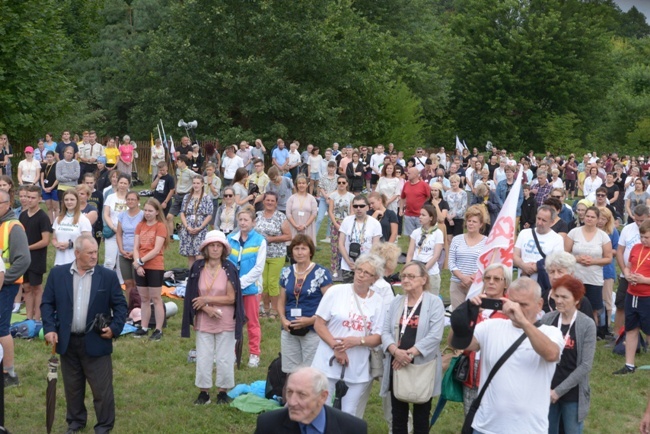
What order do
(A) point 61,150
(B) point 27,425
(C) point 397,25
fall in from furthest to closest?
(C) point 397,25, (A) point 61,150, (B) point 27,425

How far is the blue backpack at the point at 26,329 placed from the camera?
1073cm

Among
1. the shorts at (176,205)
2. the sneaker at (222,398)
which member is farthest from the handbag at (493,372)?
the shorts at (176,205)

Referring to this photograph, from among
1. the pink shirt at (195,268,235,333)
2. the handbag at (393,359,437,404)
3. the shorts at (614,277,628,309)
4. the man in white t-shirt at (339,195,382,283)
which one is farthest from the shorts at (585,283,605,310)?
the pink shirt at (195,268,235,333)

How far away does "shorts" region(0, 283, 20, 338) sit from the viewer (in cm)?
809

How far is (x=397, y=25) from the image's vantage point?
50219mm

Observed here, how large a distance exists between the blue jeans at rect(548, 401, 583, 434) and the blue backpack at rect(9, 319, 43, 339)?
6.77 meters

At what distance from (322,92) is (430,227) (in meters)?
26.6

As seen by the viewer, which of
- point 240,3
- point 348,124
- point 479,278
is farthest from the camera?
point 348,124

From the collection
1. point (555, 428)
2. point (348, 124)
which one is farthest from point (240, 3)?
point (555, 428)

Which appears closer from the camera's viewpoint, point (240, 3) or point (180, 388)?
point (180, 388)

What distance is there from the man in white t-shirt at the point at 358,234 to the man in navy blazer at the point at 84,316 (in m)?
4.41

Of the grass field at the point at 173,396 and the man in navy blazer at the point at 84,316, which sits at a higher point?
the man in navy blazer at the point at 84,316

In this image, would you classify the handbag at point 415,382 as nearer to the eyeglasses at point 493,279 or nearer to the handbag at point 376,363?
the handbag at point 376,363

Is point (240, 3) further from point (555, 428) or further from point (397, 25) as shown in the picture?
point (555, 428)
